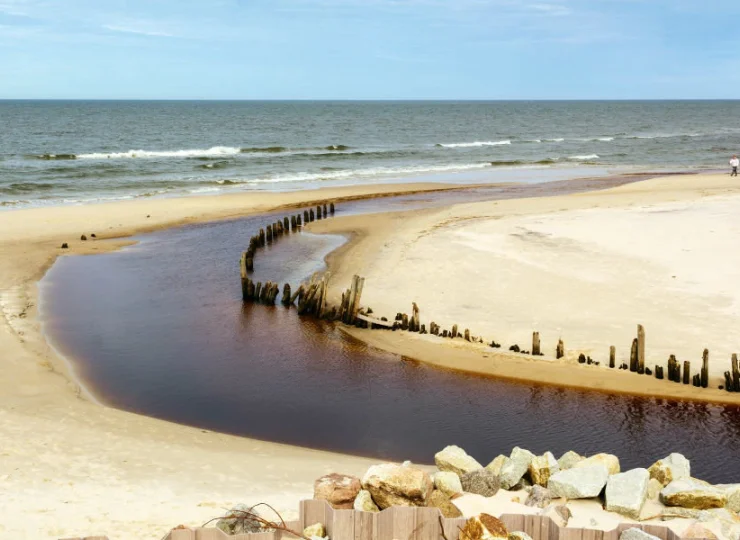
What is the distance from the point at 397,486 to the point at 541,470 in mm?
2015

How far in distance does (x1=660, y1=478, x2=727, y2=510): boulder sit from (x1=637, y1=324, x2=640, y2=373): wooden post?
6.87m

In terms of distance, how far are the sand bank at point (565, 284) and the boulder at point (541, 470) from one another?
621 cm

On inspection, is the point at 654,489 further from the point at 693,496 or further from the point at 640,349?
the point at 640,349

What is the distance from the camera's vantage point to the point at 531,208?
35.8m

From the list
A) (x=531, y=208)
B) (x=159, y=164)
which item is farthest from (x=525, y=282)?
(x=159, y=164)

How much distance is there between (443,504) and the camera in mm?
8742

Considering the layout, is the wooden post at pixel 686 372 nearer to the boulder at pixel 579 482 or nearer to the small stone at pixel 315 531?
the boulder at pixel 579 482

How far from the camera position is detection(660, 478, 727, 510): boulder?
8812mm

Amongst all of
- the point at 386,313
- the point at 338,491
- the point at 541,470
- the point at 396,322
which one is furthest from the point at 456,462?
the point at 386,313

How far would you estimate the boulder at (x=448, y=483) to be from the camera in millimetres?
9281

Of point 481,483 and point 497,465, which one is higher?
point 481,483

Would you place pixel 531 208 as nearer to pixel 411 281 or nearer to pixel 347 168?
pixel 411 281

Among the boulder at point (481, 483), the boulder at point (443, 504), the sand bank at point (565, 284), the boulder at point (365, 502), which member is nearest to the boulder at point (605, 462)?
the boulder at point (481, 483)

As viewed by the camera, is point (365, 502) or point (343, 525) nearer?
point (343, 525)
